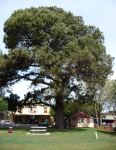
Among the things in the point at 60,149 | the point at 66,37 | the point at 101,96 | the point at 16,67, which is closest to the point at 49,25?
the point at 66,37

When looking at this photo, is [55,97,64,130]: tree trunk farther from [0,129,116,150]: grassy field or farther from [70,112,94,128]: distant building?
[70,112,94,128]: distant building

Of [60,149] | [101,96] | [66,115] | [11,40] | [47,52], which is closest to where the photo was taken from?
[60,149]

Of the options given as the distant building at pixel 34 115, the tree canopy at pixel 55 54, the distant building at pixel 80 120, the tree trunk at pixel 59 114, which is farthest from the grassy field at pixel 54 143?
the distant building at pixel 34 115

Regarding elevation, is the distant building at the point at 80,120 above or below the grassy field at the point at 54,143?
above

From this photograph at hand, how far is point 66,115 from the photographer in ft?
265

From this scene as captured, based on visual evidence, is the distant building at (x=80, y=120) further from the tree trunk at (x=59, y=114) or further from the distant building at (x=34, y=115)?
the distant building at (x=34, y=115)

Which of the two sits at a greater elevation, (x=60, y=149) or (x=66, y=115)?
(x=66, y=115)

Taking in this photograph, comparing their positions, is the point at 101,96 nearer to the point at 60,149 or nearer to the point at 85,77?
the point at 85,77

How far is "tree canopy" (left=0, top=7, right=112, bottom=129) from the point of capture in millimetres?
50156

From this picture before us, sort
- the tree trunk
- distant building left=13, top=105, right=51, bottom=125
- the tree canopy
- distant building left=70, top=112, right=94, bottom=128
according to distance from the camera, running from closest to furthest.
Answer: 1. the tree canopy
2. the tree trunk
3. distant building left=70, top=112, right=94, bottom=128
4. distant building left=13, top=105, right=51, bottom=125

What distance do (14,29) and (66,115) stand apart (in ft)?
100

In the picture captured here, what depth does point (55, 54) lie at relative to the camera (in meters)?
51.2

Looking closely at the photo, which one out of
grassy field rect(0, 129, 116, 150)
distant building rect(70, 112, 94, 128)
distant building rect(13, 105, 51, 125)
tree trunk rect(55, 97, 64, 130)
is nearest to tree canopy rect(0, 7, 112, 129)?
tree trunk rect(55, 97, 64, 130)

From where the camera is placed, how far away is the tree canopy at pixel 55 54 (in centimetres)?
5016
